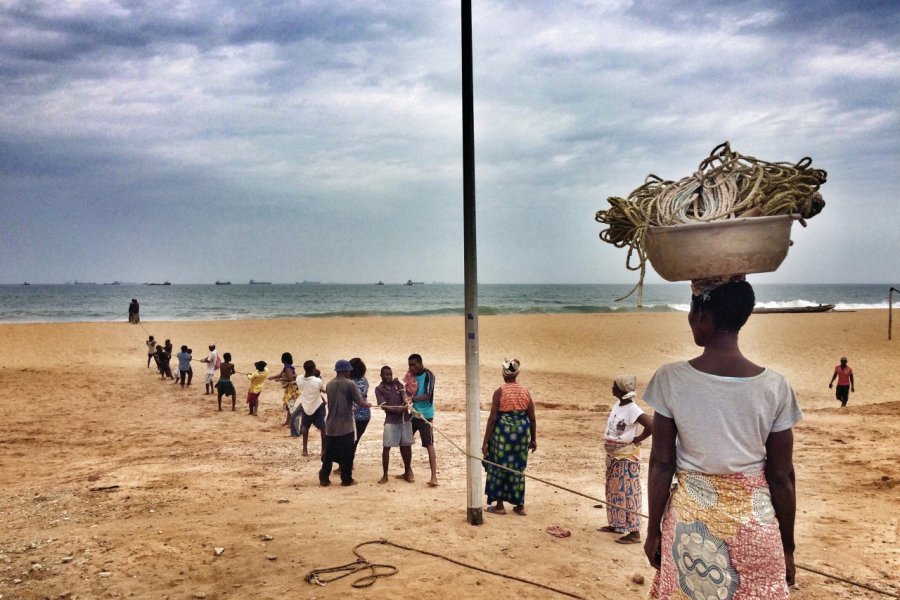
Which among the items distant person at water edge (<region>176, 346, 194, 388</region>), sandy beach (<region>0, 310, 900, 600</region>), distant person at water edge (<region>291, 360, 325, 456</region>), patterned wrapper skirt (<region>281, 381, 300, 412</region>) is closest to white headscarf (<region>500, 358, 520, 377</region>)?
sandy beach (<region>0, 310, 900, 600</region>)

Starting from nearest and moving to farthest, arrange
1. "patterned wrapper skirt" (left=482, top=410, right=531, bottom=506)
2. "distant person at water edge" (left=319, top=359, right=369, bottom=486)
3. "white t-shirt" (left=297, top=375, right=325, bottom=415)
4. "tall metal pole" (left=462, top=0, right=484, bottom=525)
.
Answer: "tall metal pole" (left=462, top=0, right=484, bottom=525) < "patterned wrapper skirt" (left=482, top=410, right=531, bottom=506) < "distant person at water edge" (left=319, top=359, right=369, bottom=486) < "white t-shirt" (left=297, top=375, right=325, bottom=415)

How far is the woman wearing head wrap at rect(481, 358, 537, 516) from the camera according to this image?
7203 mm

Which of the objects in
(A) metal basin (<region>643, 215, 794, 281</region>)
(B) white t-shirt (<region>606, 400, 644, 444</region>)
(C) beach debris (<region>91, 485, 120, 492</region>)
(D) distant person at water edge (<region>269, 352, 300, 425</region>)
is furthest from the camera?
(D) distant person at water edge (<region>269, 352, 300, 425</region>)

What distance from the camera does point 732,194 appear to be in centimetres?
314

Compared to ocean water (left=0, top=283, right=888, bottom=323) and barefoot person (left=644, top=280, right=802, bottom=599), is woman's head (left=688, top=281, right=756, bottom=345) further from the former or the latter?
ocean water (left=0, top=283, right=888, bottom=323)

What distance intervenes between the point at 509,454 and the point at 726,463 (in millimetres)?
4524

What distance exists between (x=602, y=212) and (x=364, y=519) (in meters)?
4.74

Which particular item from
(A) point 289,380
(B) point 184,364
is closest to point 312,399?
(A) point 289,380

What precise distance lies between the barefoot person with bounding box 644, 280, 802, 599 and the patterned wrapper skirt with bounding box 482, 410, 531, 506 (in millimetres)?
4179

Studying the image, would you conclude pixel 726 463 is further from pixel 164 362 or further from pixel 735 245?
pixel 164 362

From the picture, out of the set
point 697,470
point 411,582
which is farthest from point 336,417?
point 697,470

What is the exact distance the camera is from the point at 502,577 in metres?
5.54

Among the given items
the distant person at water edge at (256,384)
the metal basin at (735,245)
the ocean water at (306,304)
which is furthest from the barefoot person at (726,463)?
the ocean water at (306,304)

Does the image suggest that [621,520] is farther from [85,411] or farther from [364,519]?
[85,411]
